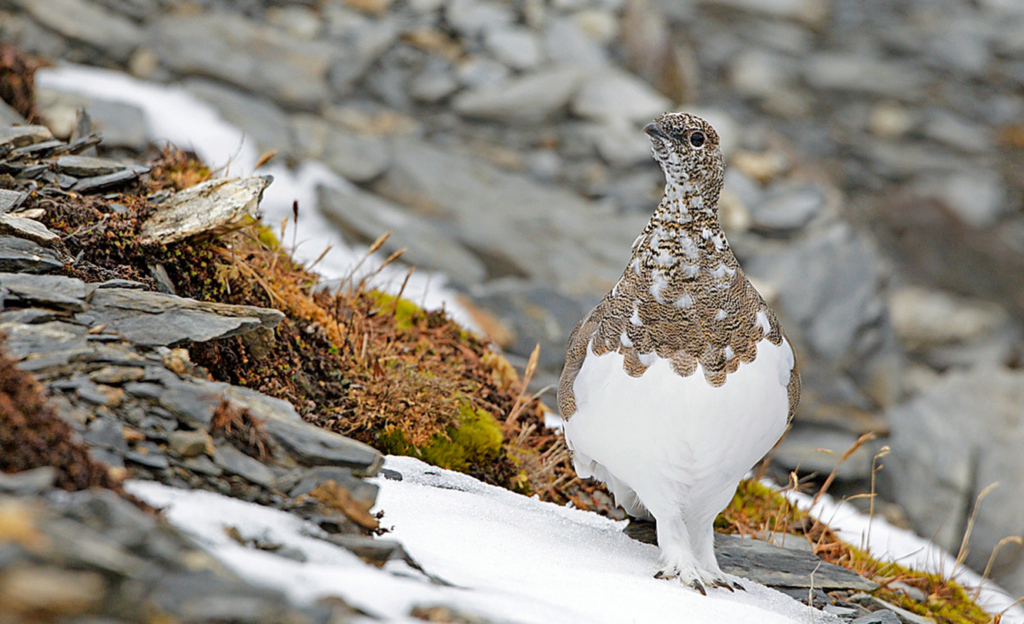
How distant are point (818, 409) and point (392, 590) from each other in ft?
23.4

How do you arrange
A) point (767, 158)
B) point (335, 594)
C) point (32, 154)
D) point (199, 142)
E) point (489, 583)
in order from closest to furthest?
1. point (335, 594)
2. point (489, 583)
3. point (32, 154)
4. point (199, 142)
5. point (767, 158)

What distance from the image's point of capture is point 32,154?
148 inches

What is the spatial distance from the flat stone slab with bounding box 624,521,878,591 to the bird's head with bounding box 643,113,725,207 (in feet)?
4.94

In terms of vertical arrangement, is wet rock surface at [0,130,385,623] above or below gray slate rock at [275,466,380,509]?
above

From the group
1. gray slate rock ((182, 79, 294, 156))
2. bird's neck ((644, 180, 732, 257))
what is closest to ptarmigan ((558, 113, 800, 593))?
bird's neck ((644, 180, 732, 257))

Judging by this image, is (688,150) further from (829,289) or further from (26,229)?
(829,289)

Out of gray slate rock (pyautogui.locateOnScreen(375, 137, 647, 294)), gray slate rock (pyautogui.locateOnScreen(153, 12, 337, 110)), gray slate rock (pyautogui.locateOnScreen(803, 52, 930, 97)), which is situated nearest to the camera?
gray slate rock (pyautogui.locateOnScreen(375, 137, 647, 294))

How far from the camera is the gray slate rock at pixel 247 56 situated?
874cm

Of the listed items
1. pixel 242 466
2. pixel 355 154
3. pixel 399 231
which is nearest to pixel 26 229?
pixel 242 466

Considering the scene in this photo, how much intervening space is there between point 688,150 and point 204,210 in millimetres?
1929

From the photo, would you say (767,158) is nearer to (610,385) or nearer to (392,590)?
(610,385)

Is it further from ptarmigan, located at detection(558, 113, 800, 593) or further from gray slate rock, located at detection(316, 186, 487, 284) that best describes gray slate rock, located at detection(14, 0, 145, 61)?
ptarmigan, located at detection(558, 113, 800, 593)

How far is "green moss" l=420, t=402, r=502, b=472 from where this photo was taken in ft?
13.2

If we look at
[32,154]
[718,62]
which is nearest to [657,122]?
[32,154]
